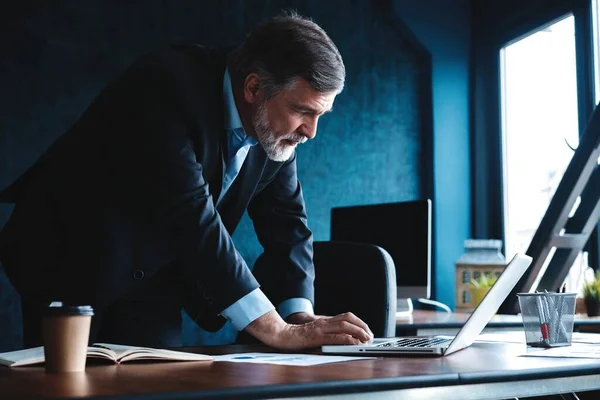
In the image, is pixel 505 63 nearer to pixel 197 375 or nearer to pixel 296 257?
pixel 296 257

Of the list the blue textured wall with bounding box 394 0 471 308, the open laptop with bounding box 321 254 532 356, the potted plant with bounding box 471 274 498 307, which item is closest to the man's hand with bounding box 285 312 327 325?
the open laptop with bounding box 321 254 532 356

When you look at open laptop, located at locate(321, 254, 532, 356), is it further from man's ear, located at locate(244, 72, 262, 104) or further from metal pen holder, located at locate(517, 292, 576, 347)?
man's ear, located at locate(244, 72, 262, 104)

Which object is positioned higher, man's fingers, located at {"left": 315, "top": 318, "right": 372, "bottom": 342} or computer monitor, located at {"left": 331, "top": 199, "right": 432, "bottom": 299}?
computer monitor, located at {"left": 331, "top": 199, "right": 432, "bottom": 299}

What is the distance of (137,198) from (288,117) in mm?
392

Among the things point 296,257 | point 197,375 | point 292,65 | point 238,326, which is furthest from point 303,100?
point 197,375

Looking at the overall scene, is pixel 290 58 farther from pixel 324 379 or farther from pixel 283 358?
pixel 324 379

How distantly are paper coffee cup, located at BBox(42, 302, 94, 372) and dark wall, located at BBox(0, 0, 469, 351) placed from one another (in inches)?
101

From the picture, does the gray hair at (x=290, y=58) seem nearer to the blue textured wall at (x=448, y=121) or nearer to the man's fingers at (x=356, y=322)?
the man's fingers at (x=356, y=322)

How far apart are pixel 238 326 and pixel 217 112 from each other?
1.76 ft

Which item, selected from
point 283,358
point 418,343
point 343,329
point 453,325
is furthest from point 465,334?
point 453,325

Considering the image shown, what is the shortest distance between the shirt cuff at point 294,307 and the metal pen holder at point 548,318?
55 centimetres

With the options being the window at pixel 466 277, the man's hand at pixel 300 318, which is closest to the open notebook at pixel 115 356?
the man's hand at pixel 300 318

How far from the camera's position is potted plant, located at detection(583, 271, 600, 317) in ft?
9.71

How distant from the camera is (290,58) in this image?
1.78 m
